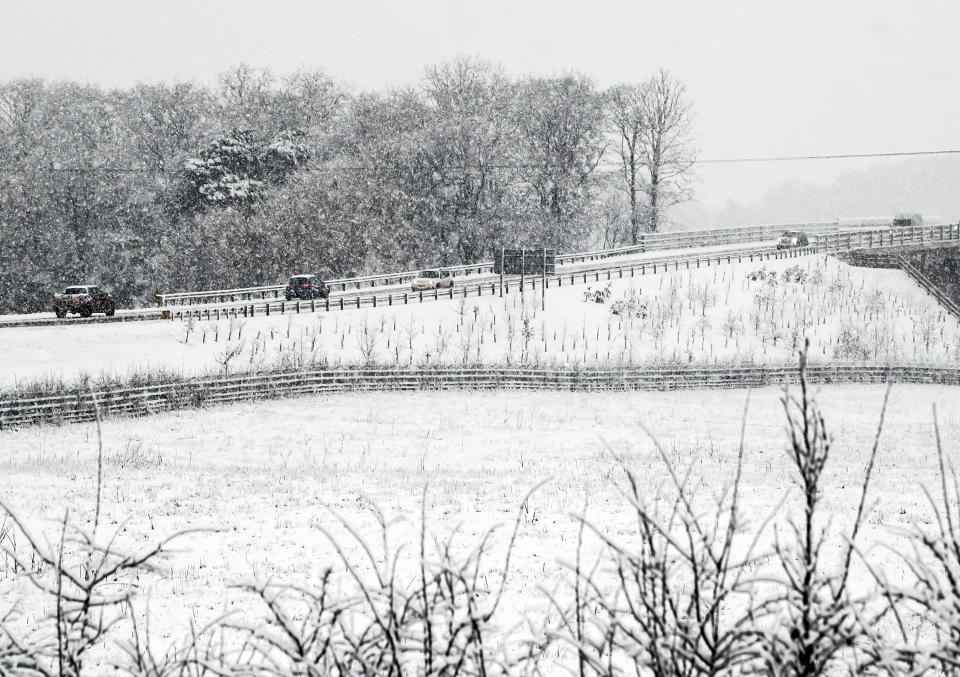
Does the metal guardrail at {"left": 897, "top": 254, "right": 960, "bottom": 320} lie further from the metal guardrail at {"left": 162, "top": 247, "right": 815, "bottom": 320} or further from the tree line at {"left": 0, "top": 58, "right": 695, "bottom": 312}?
the tree line at {"left": 0, "top": 58, "right": 695, "bottom": 312}

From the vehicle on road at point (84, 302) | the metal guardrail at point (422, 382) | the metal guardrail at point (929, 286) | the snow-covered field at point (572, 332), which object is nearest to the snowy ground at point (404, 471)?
the metal guardrail at point (422, 382)

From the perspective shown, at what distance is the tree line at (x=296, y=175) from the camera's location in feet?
198

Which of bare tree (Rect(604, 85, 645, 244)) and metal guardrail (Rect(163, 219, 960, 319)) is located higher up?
bare tree (Rect(604, 85, 645, 244))

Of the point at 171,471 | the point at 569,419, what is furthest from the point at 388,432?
the point at 171,471

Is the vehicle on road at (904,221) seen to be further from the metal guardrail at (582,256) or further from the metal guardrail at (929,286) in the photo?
the metal guardrail at (929,286)

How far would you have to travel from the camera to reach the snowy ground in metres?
13.1

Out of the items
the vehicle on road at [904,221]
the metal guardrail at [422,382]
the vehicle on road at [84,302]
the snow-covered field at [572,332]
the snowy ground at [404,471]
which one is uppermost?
the vehicle on road at [904,221]

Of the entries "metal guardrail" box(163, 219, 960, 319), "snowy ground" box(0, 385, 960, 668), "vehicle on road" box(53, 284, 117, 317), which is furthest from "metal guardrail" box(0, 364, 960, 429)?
"vehicle on road" box(53, 284, 117, 317)

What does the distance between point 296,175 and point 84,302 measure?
21.8 meters

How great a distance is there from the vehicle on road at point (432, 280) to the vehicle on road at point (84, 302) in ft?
54.6

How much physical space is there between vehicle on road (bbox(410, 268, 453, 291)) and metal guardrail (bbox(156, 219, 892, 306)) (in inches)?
33.7

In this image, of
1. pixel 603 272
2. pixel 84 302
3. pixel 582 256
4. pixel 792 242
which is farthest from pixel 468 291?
pixel 792 242

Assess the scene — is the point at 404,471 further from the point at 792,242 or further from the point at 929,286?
the point at 792,242

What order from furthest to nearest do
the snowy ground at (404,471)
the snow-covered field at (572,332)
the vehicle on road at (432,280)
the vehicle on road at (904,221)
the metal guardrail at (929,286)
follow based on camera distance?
the vehicle on road at (904,221)
the metal guardrail at (929,286)
the vehicle on road at (432,280)
the snow-covered field at (572,332)
the snowy ground at (404,471)
